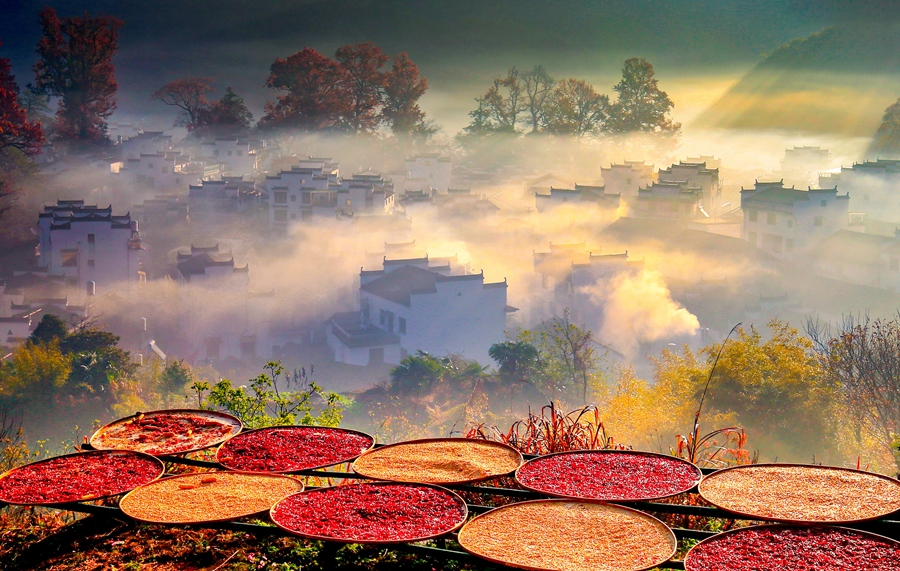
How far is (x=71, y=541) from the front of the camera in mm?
2941

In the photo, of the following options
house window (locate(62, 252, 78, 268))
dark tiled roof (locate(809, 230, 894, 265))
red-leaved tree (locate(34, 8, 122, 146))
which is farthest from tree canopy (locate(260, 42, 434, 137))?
dark tiled roof (locate(809, 230, 894, 265))

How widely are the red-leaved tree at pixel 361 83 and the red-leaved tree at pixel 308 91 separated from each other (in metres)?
0.26

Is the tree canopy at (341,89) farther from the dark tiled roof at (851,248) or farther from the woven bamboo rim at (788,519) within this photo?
the woven bamboo rim at (788,519)

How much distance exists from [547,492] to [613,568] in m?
0.54

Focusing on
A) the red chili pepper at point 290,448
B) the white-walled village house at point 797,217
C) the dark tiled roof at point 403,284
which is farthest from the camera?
the white-walled village house at point 797,217

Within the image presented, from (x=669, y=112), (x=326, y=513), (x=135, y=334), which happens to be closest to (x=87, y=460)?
(x=326, y=513)

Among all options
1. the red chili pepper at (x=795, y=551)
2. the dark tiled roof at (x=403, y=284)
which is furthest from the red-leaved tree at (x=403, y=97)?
the red chili pepper at (x=795, y=551)

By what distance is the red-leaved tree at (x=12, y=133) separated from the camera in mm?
25281

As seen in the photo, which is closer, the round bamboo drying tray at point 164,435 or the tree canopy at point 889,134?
the round bamboo drying tray at point 164,435

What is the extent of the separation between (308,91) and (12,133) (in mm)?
10439

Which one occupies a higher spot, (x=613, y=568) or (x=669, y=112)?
(x=669, y=112)

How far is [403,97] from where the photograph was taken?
107 ft

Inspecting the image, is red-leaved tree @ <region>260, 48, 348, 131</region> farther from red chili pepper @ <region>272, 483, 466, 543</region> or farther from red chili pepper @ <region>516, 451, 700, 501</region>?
red chili pepper @ <region>272, 483, 466, 543</region>

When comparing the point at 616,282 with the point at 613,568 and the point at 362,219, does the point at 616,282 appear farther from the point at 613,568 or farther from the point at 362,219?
the point at 613,568
